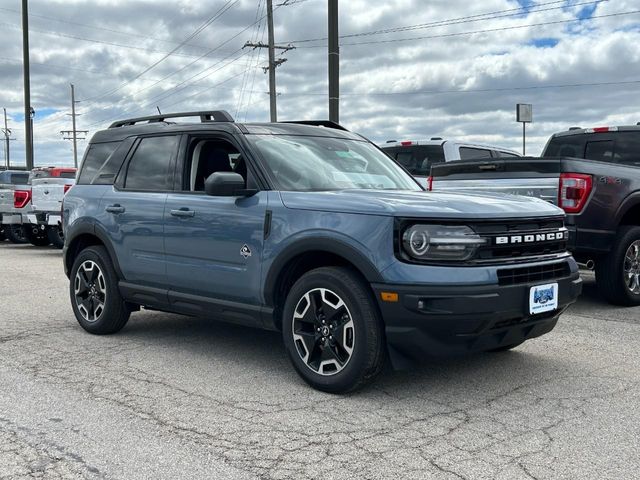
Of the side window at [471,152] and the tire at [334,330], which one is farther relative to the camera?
the side window at [471,152]

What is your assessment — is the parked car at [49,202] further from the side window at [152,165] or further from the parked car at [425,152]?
the side window at [152,165]

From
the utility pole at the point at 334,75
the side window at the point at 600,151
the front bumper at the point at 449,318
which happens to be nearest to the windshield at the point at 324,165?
the front bumper at the point at 449,318

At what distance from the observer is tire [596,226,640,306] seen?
704 centimetres

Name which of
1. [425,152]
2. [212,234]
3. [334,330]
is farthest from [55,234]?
[334,330]

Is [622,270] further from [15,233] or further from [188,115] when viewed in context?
[15,233]

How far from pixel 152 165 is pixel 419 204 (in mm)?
2620

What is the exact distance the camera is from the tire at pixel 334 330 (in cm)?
420

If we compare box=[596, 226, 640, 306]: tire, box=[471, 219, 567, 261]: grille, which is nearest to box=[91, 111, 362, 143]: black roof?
box=[471, 219, 567, 261]: grille

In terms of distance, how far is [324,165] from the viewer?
17.0 feet

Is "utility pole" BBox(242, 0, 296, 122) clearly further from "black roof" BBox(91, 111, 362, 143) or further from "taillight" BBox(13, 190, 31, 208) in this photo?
"black roof" BBox(91, 111, 362, 143)

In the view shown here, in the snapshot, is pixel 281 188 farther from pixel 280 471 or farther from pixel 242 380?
pixel 280 471

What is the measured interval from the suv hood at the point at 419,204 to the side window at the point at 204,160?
99 centimetres

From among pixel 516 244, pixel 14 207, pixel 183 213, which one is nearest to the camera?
pixel 516 244

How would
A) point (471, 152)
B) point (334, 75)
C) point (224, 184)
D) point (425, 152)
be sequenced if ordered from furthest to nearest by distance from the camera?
point (334, 75)
point (471, 152)
point (425, 152)
point (224, 184)
